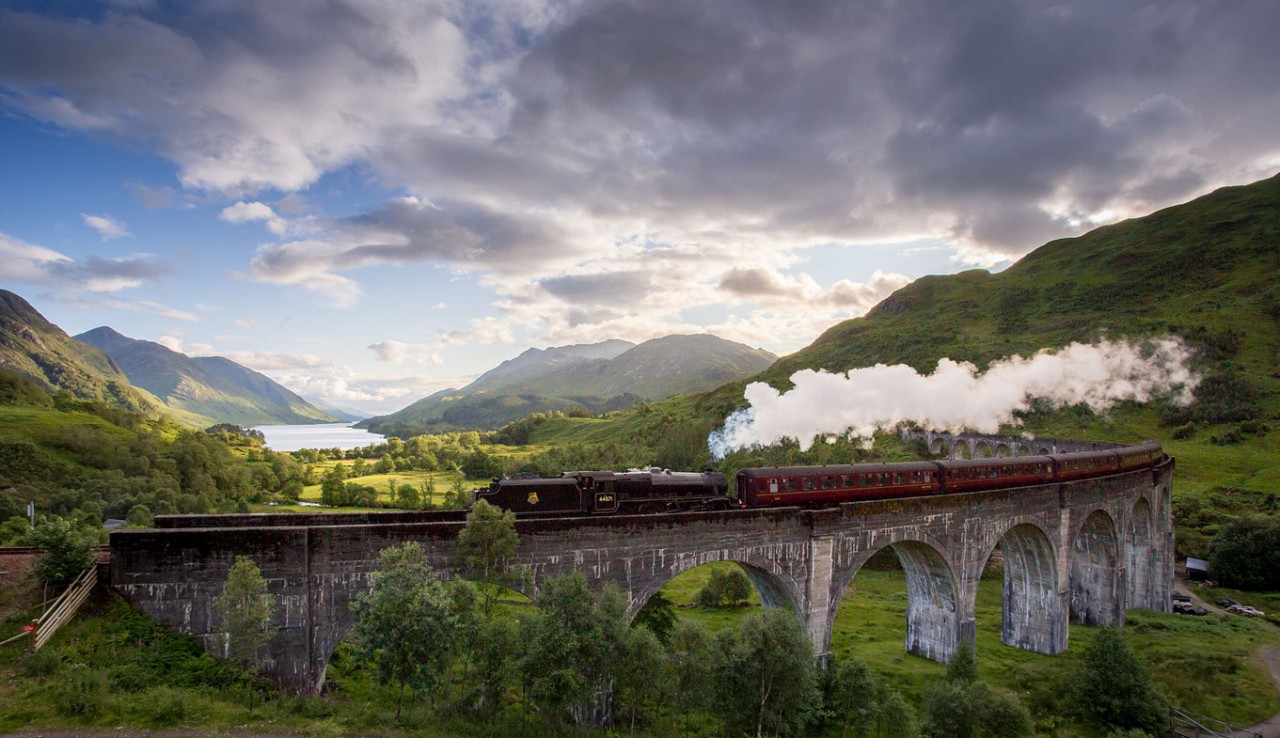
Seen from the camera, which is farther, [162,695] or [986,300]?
[986,300]

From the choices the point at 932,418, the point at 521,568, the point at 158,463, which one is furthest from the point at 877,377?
the point at 158,463

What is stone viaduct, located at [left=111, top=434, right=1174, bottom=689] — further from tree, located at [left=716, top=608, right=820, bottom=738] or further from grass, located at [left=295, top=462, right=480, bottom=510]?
grass, located at [left=295, top=462, right=480, bottom=510]

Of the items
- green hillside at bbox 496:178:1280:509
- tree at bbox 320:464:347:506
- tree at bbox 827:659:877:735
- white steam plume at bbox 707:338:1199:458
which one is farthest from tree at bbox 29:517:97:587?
tree at bbox 320:464:347:506

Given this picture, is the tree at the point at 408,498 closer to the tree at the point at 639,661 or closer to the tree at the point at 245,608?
the tree at the point at 245,608

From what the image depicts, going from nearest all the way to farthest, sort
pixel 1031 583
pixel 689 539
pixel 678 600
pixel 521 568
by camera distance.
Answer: pixel 521 568 < pixel 689 539 < pixel 1031 583 < pixel 678 600

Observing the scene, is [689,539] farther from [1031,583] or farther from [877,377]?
[877,377]

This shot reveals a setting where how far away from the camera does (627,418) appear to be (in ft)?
653

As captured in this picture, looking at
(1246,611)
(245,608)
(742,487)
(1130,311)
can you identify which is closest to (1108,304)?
(1130,311)

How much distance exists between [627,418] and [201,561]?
179 meters

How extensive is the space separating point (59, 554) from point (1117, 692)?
4608cm

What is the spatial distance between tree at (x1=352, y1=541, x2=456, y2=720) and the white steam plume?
161 ft

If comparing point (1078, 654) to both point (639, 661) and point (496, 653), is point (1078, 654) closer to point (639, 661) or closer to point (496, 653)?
point (639, 661)

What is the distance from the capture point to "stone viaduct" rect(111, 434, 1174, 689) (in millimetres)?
20422

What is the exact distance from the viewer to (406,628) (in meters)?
18.8
